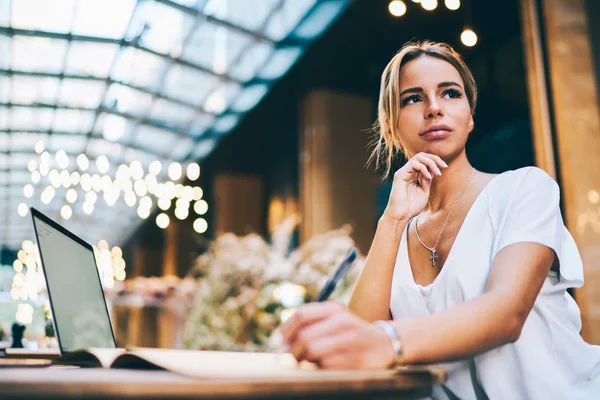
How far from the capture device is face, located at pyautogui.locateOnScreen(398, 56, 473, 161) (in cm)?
129

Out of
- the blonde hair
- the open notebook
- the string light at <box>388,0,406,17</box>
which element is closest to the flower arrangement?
the string light at <box>388,0,406,17</box>

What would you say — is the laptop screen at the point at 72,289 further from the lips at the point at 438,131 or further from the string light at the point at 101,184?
the string light at the point at 101,184

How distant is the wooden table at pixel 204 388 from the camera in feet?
1.47

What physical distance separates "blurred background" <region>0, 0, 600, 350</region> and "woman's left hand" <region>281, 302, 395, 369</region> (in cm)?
117

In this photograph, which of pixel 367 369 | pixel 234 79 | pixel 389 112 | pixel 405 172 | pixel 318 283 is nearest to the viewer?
pixel 367 369

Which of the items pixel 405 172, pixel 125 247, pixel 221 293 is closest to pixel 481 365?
pixel 405 172

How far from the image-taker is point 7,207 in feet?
19.7

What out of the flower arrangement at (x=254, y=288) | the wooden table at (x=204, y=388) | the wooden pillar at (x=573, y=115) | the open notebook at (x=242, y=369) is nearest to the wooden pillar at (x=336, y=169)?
the flower arrangement at (x=254, y=288)

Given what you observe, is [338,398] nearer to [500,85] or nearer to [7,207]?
[500,85]

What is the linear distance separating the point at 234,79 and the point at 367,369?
8.44 m

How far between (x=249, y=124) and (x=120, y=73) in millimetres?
2377

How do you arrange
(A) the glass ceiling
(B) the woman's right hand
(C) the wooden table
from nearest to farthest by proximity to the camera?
(C) the wooden table → (B) the woman's right hand → (A) the glass ceiling

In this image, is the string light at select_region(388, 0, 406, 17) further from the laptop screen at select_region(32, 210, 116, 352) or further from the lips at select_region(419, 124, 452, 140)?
the laptop screen at select_region(32, 210, 116, 352)

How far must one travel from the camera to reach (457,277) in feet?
3.55
